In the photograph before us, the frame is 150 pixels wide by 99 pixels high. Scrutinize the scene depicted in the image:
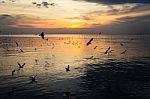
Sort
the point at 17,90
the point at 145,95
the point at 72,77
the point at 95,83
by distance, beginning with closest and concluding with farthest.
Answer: the point at 145,95, the point at 17,90, the point at 95,83, the point at 72,77

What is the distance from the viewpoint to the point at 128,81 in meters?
44.4

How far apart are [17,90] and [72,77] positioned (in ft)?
41.9

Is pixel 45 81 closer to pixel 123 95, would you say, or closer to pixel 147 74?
pixel 123 95

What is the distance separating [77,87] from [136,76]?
13.5 meters

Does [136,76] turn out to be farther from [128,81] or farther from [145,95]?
[145,95]

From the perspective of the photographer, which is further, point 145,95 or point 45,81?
point 45,81

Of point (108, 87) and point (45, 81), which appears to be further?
point (45, 81)

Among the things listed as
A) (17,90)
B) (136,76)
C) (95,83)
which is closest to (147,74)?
(136,76)

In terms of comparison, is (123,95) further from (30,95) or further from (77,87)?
(30,95)

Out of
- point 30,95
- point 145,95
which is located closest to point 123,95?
point 145,95

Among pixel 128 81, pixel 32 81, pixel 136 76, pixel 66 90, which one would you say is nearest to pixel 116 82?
pixel 128 81

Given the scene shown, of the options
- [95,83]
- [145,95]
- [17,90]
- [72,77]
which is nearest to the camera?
[145,95]

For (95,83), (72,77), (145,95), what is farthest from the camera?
(72,77)

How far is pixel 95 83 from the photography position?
42906 mm
